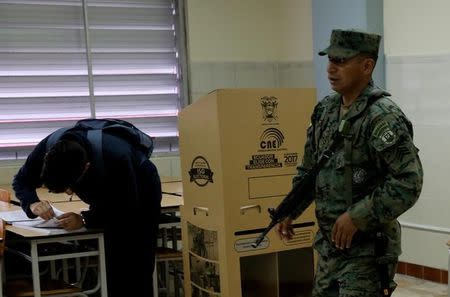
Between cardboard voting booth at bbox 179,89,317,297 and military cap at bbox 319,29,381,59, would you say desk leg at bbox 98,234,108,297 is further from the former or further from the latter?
military cap at bbox 319,29,381,59

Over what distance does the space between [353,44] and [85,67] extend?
3711 millimetres

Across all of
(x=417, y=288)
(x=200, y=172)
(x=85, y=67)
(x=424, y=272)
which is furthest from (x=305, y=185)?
(x=85, y=67)

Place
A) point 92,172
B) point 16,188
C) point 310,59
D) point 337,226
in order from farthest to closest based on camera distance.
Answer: point 310,59 → point 16,188 → point 92,172 → point 337,226

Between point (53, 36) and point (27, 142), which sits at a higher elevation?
point (53, 36)

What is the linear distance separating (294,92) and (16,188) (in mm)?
1483

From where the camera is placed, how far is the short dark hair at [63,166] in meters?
2.38

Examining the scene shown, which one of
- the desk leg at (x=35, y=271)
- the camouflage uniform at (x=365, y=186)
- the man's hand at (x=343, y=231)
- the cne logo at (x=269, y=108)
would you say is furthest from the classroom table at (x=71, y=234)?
the man's hand at (x=343, y=231)

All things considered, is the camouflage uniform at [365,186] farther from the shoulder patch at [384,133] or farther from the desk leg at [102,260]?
the desk leg at [102,260]

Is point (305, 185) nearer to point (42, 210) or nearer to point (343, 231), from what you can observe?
point (343, 231)

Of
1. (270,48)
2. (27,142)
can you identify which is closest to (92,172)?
(27,142)

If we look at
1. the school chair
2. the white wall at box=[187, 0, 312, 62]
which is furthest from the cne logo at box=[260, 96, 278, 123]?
the white wall at box=[187, 0, 312, 62]

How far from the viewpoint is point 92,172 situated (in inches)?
101

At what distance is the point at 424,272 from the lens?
434 centimetres

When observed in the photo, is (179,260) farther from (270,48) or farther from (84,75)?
(270,48)
